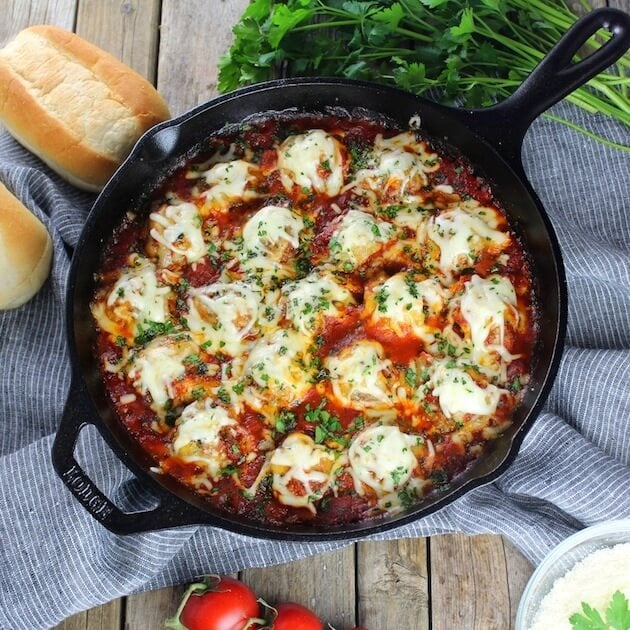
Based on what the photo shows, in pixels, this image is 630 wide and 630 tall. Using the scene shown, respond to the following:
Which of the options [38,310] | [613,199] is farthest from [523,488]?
[38,310]

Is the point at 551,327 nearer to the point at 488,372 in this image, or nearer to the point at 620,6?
the point at 488,372

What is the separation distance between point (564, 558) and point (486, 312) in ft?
3.91

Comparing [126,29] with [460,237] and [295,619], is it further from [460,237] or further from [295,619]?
[295,619]

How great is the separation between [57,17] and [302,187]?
1.60 meters

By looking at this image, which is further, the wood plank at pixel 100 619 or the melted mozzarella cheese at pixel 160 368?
the wood plank at pixel 100 619

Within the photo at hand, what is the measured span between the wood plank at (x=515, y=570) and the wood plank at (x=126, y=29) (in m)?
2.67

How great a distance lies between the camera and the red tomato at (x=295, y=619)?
3.41 m

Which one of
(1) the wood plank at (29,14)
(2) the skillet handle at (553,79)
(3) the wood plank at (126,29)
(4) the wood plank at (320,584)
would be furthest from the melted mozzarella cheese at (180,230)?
(4) the wood plank at (320,584)

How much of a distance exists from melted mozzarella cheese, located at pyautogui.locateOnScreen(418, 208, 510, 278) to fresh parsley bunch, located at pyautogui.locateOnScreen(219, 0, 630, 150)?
0.58 metres

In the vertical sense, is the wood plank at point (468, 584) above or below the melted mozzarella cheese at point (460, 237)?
below

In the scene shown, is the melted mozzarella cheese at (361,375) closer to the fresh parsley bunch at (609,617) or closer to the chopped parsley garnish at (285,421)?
the chopped parsley garnish at (285,421)

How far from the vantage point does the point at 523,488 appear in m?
3.42

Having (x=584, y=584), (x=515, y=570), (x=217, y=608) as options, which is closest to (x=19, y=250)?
(x=217, y=608)

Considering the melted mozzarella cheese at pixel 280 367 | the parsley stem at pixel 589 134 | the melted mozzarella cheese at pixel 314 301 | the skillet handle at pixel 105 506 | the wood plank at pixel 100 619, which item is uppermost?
the parsley stem at pixel 589 134
